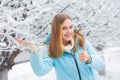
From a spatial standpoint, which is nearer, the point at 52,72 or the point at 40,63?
the point at 40,63

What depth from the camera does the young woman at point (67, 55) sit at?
2891mm

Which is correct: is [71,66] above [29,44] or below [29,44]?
below

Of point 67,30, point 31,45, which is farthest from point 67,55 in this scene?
point 31,45

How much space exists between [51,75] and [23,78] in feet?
3.51

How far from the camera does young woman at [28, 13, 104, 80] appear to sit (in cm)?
289

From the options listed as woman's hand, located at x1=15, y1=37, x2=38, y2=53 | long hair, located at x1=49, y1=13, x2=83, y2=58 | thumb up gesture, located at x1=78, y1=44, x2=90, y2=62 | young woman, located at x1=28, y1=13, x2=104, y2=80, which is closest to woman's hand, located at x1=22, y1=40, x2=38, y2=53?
woman's hand, located at x1=15, y1=37, x2=38, y2=53

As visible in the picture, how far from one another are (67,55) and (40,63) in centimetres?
30

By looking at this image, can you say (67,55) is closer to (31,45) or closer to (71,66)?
(71,66)

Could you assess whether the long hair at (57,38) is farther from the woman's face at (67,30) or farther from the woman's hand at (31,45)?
the woman's hand at (31,45)

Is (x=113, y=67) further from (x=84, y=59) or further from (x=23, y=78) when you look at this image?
(x=84, y=59)

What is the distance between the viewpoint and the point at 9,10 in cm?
538

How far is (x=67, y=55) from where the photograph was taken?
3020 millimetres

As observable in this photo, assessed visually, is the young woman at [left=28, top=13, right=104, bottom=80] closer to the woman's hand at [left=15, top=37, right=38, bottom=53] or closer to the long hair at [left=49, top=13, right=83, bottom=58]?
the long hair at [left=49, top=13, right=83, bottom=58]

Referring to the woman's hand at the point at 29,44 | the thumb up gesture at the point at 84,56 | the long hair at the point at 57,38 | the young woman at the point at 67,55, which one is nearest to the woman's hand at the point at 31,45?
the woman's hand at the point at 29,44
